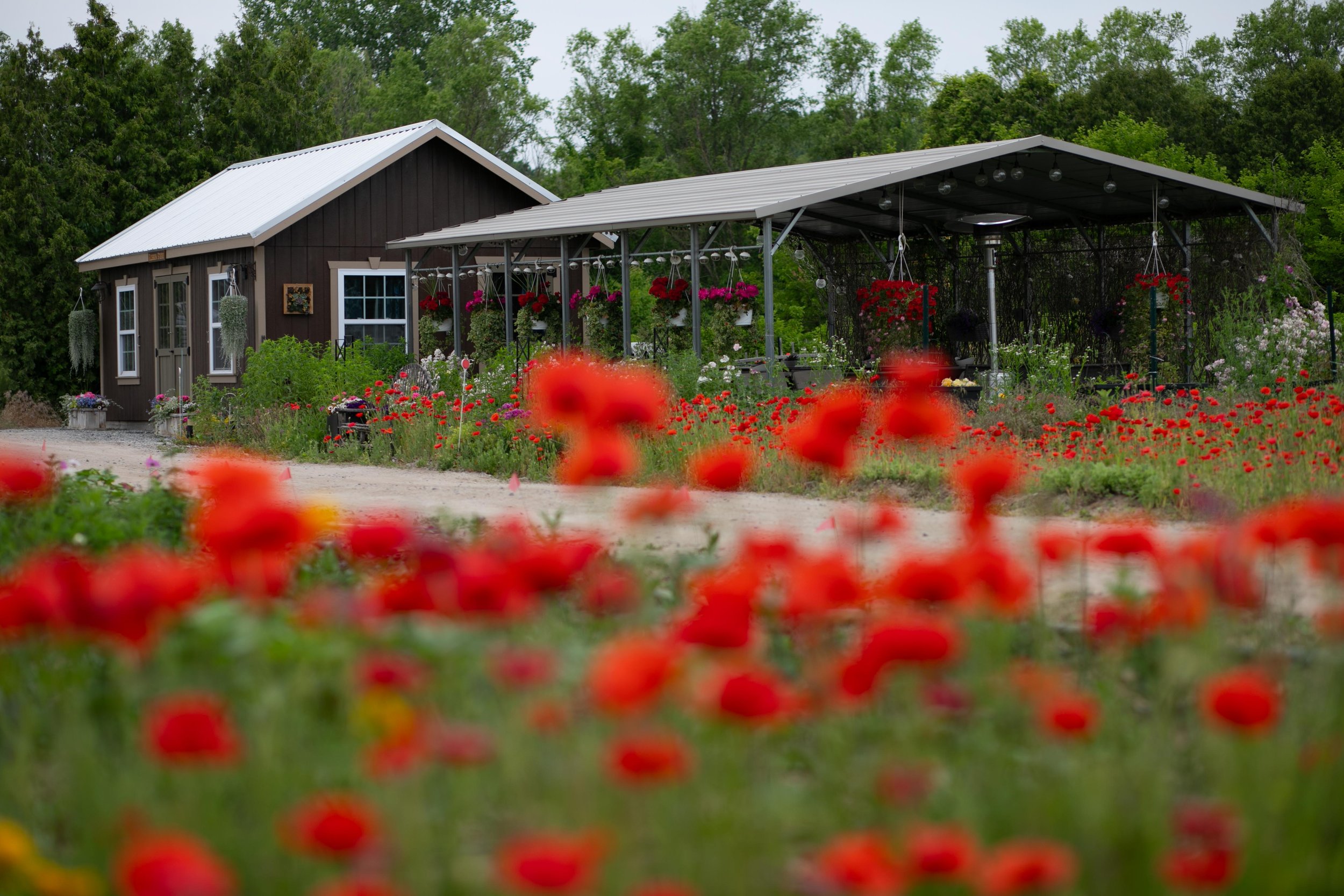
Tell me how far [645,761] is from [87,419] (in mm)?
21432

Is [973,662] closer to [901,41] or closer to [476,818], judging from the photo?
[476,818]

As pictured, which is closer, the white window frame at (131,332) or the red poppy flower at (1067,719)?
the red poppy flower at (1067,719)

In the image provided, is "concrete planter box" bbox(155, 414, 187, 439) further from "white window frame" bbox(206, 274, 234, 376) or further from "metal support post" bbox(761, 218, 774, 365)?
"metal support post" bbox(761, 218, 774, 365)

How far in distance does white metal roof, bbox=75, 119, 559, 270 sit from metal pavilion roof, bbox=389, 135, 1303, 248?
1141 millimetres

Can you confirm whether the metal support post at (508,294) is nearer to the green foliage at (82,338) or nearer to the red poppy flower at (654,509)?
the green foliage at (82,338)

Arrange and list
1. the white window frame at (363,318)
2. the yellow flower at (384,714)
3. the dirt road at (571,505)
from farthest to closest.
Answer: the white window frame at (363,318) < the dirt road at (571,505) < the yellow flower at (384,714)

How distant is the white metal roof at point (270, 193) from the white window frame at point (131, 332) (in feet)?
1.86

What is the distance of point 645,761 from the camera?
1724mm

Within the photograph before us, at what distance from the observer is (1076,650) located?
13.1 feet

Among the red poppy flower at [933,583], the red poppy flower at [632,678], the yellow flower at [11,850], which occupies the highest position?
the red poppy flower at [933,583]

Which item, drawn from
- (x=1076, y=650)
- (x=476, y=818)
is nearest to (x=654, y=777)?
(x=476, y=818)


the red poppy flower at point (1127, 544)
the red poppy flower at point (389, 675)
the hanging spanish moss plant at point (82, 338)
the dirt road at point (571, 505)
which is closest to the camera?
the red poppy flower at point (389, 675)

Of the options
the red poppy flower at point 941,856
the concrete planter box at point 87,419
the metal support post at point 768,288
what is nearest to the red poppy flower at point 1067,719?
the red poppy flower at point 941,856

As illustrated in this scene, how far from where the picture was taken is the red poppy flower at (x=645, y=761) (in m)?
1.72
